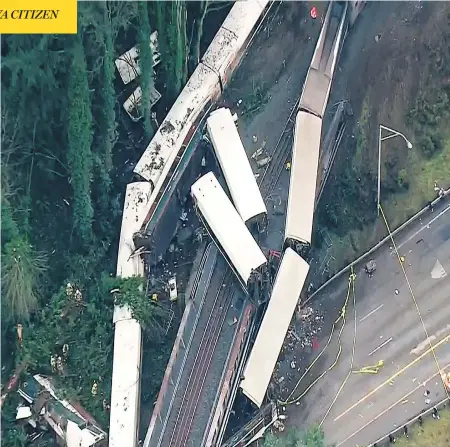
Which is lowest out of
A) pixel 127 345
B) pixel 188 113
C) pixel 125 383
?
pixel 125 383

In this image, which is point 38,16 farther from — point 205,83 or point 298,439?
point 298,439

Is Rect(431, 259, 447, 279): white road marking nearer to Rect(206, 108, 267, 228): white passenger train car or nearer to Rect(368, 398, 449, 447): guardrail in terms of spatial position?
Rect(368, 398, 449, 447): guardrail

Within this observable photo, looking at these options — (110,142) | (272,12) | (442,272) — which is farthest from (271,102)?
(442,272)

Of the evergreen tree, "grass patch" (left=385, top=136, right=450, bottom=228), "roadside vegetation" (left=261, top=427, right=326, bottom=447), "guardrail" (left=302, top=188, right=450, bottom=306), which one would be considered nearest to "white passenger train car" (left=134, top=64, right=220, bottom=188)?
the evergreen tree

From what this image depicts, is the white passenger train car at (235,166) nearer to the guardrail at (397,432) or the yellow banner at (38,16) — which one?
the yellow banner at (38,16)

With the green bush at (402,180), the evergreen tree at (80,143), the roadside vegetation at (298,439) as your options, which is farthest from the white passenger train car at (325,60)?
the roadside vegetation at (298,439)

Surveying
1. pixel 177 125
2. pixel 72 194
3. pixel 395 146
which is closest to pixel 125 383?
pixel 72 194
